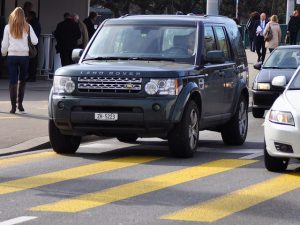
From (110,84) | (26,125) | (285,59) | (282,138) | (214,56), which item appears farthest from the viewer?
(285,59)

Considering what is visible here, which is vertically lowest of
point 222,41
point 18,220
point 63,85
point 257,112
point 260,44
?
point 257,112

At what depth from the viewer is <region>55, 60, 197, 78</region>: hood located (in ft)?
44.2

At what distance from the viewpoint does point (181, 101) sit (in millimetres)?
13516

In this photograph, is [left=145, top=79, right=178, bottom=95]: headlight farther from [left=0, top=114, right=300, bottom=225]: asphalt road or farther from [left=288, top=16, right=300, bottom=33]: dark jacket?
[left=288, top=16, right=300, bottom=33]: dark jacket

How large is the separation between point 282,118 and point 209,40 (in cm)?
330

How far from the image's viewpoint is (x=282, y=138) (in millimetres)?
12055

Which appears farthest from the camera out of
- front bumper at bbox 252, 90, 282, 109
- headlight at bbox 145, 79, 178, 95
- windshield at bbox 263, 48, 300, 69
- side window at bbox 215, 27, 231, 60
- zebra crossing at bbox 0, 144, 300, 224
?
windshield at bbox 263, 48, 300, 69

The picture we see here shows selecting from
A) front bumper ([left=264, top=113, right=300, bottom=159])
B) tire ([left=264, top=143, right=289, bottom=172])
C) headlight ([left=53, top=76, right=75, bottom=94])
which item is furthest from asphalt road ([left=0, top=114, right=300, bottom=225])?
headlight ([left=53, top=76, right=75, bottom=94])

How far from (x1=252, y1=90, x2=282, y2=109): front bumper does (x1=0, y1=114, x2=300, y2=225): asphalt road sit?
19.7 ft

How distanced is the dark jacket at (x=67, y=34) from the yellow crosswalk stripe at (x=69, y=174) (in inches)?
440

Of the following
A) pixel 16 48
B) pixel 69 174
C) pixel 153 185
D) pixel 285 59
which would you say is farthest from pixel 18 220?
pixel 285 59

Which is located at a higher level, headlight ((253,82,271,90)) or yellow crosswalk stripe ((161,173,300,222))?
yellow crosswalk stripe ((161,173,300,222))

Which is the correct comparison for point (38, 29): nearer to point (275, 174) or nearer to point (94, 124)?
point (94, 124)

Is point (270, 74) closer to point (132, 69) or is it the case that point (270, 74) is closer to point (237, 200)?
point (132, 69)
